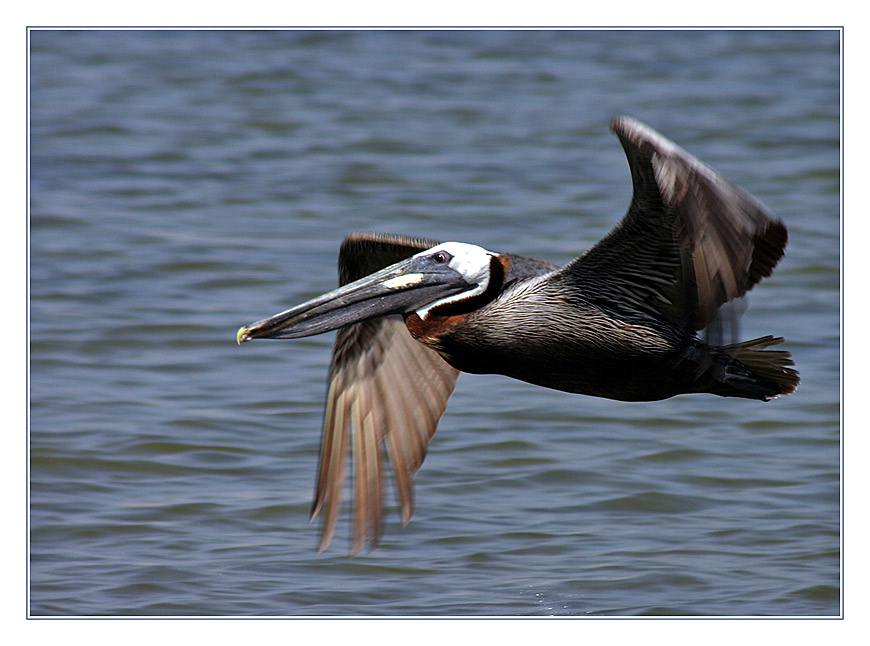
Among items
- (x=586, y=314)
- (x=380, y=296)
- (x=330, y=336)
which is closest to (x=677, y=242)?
(x=586, y=314)

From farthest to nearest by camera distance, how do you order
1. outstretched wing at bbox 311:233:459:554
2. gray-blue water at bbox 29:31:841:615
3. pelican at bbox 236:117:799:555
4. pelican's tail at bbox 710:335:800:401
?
1. outstretched wing at bbox 311:233:459:554
2. gray-blue water at bbox 29:31:841:615
3. pelican's tail at bbox 710:335:800:401
4. pelican at bbox 236:117:799:555

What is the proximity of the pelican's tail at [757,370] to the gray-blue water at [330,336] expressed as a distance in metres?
0.98

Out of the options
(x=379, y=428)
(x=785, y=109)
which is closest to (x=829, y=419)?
(x=379, y=428)

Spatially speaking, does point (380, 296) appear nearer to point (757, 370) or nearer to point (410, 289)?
point (410, 289)

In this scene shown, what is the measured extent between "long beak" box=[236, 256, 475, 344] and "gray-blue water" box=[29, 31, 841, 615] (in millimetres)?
1158

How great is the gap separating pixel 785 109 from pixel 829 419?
23.1 ft

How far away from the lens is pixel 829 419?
7.33 metres

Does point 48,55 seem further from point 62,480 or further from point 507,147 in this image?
point 62,480

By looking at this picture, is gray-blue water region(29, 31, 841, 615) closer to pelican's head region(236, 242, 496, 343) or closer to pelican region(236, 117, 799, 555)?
pelican region(236, 117, 799, 555)

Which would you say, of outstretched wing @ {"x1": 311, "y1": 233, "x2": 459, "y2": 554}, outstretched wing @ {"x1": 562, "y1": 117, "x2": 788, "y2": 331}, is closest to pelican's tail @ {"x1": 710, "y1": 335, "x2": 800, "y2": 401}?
outstretched wing @ {"x1": 562, "y1": 117, "x2": 788, "y2": 331}

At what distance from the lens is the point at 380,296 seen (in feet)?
17.7

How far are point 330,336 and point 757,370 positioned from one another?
348 cm

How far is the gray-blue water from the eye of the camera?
232 inches

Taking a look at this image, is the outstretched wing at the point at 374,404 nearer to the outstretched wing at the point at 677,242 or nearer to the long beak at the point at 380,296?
the long beak at the point at 380,296
